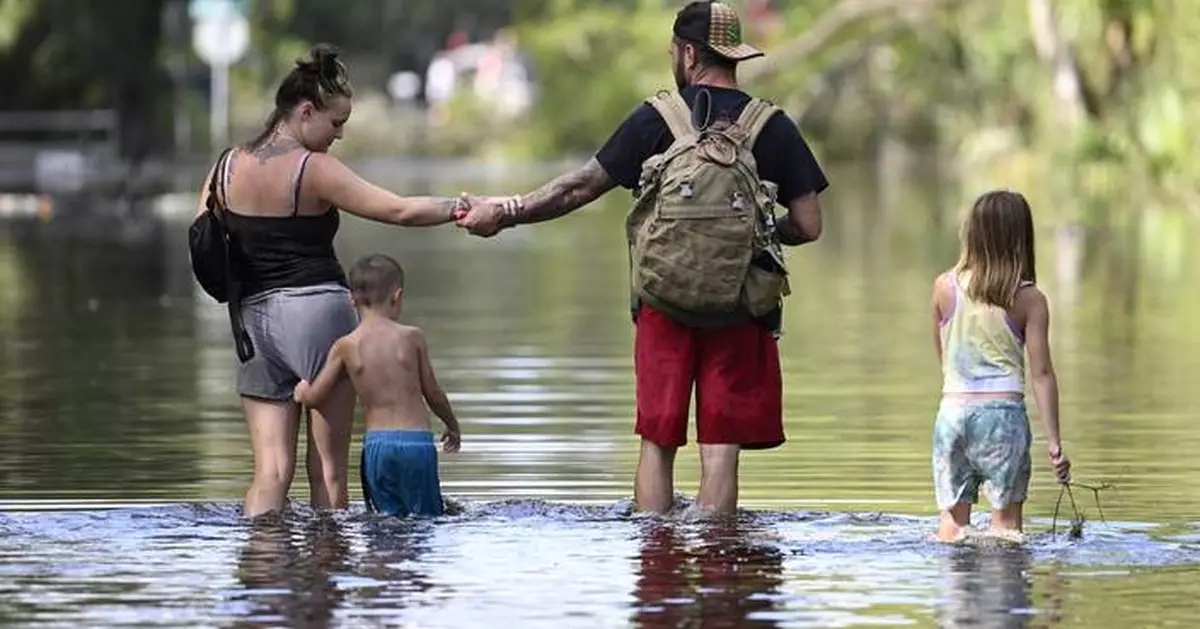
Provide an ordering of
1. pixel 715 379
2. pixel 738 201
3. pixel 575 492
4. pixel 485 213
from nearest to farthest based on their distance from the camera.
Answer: pixel 738 201 → pixel 715 379 → pixel 485 213 → pixel 575 492

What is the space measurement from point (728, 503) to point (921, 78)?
152ft

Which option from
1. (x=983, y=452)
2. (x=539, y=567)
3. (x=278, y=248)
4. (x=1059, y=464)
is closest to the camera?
(x=539, y=567)

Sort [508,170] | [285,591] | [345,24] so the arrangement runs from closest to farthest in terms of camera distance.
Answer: [285,591] → [508,170] → [345,24]

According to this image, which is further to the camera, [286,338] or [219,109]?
[219,109]

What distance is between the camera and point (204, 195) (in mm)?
11625

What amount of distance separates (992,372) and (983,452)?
256mm

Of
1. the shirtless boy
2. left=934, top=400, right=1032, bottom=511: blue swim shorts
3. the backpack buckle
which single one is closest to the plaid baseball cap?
the backpack buckle

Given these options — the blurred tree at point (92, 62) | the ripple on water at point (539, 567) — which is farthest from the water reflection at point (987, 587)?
the blurred tree at point (92, 62)

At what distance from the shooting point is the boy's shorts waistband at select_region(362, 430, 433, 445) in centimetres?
1143

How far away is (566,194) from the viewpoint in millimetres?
11664

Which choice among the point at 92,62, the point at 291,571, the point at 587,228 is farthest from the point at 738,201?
the point at 92,62

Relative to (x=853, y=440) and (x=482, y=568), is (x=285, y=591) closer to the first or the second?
(x=482, y=568)

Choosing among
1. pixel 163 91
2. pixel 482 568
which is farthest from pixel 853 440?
pixel 163 91

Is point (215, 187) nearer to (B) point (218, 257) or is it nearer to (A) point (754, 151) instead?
(B) point (218, 257)
